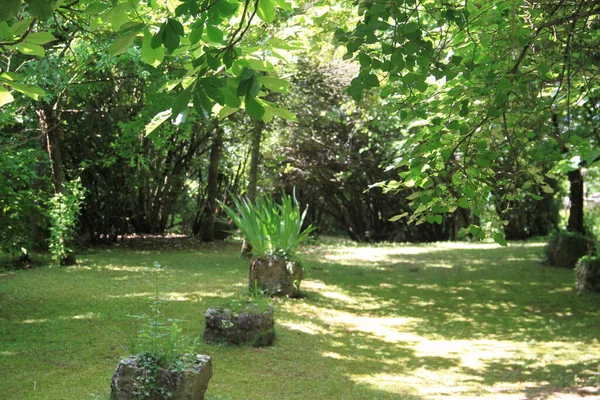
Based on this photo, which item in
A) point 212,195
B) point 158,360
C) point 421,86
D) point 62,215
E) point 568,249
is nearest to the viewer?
point 421,86

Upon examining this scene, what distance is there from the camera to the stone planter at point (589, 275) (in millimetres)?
8180

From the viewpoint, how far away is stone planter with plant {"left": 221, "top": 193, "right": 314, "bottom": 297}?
724 cm

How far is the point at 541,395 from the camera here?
462 cm

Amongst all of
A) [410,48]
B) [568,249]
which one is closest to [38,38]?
[410,48]

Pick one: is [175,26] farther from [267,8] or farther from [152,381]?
[152,381]

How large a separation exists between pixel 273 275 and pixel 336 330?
4.25ft

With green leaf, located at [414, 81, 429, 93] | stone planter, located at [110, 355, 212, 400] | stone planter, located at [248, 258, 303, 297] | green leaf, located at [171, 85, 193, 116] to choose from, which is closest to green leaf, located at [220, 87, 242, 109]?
green leaf, located at [171, 85, 193, 116]

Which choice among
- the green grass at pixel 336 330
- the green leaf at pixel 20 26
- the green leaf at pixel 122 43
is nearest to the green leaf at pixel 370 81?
the green leaf at pixel 122 43

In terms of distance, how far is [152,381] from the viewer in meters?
3.23

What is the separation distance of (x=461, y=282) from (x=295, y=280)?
10.6 feet

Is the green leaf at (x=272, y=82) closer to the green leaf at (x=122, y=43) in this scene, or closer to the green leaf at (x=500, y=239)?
the green leaf at (x=122, y=43)

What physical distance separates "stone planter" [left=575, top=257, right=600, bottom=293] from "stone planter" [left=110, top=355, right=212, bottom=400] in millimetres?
6545

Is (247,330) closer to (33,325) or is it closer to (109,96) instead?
→ (33,325)

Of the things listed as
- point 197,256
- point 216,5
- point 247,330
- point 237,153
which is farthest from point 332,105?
point 216,5
